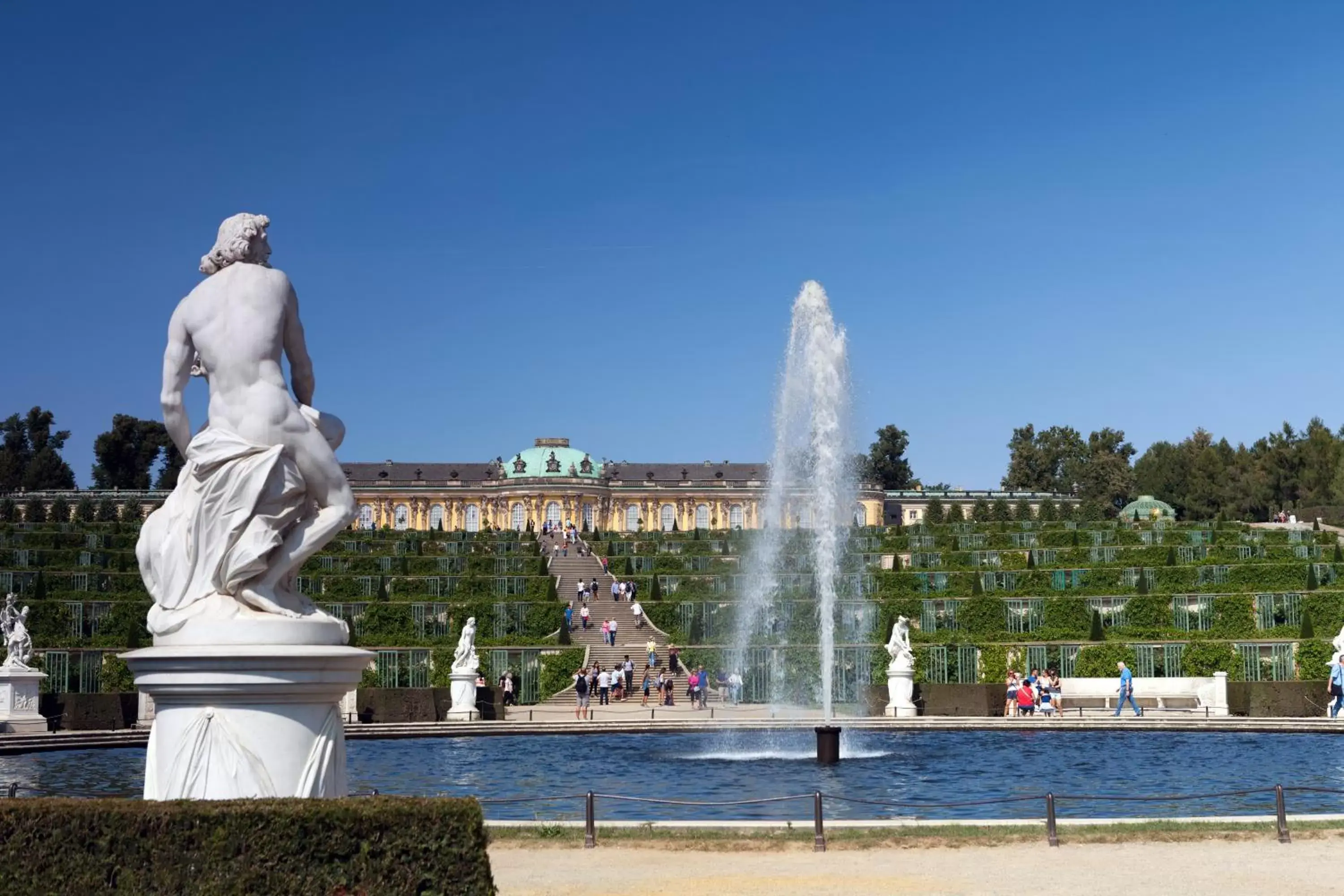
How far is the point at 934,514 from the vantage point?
104 m

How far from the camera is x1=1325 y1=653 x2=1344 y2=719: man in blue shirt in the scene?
2928 cm

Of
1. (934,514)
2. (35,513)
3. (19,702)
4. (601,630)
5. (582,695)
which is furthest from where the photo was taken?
(934,514)

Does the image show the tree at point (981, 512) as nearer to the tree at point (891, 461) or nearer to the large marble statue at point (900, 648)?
the tree at point (891, 461)

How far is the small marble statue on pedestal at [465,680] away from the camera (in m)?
31.8

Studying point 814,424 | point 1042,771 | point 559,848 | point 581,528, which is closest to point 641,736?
Result: point 814,424

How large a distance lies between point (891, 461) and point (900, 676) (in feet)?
339

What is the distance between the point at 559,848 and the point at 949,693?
21508 millimetres

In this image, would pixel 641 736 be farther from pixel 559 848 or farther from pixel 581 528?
pixel 581 528

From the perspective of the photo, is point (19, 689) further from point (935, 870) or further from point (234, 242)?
point (234, 242)

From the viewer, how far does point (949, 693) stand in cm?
3316

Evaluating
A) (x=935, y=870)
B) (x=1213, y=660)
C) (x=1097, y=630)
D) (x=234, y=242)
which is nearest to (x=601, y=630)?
(x=1097, y=630)

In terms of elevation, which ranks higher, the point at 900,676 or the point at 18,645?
the point at 18,645

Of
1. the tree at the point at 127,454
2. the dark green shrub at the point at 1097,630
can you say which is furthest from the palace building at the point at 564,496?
the dark green shrub at the point at 1097,630

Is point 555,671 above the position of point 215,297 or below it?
below
